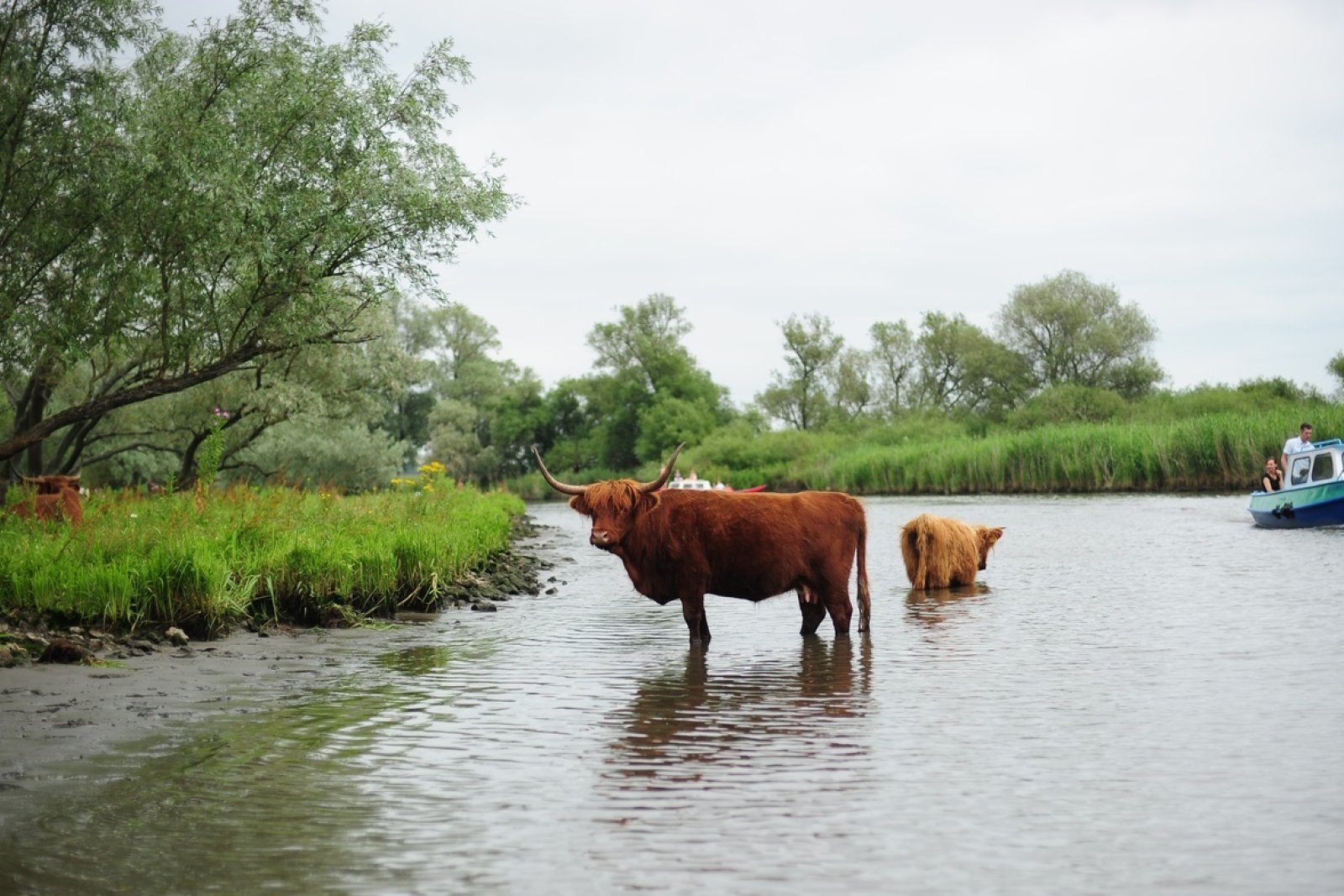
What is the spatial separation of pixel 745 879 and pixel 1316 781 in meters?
3.17

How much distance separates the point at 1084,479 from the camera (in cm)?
5078

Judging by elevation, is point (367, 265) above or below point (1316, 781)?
above

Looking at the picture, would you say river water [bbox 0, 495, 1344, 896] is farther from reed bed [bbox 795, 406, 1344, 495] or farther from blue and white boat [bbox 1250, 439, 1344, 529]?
reed bed [bbox 795, 406, 1344, 495]

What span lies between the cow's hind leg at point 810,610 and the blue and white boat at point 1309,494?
19.1 m

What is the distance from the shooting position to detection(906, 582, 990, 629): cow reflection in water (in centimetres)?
1405

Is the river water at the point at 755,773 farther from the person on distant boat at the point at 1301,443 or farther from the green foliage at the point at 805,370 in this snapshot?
the green foliage at the point at 805,370

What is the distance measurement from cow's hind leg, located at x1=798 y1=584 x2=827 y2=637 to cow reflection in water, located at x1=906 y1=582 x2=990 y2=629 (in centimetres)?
142

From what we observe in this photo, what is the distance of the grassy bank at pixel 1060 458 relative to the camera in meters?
44.4

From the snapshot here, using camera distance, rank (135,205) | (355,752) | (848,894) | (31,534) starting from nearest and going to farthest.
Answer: (848,894), (355,752), (31,534), (135,205)

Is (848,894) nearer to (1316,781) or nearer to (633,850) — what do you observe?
(633,850)

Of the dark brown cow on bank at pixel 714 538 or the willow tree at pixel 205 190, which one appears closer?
the dark brown cow on bank at pixel 714 538

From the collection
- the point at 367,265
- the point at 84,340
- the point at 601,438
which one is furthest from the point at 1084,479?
the point at 601,438

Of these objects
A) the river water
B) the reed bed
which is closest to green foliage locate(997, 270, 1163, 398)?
the reed bed

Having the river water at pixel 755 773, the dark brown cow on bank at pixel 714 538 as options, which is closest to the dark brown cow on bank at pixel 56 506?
the river water at pixel 755 773
